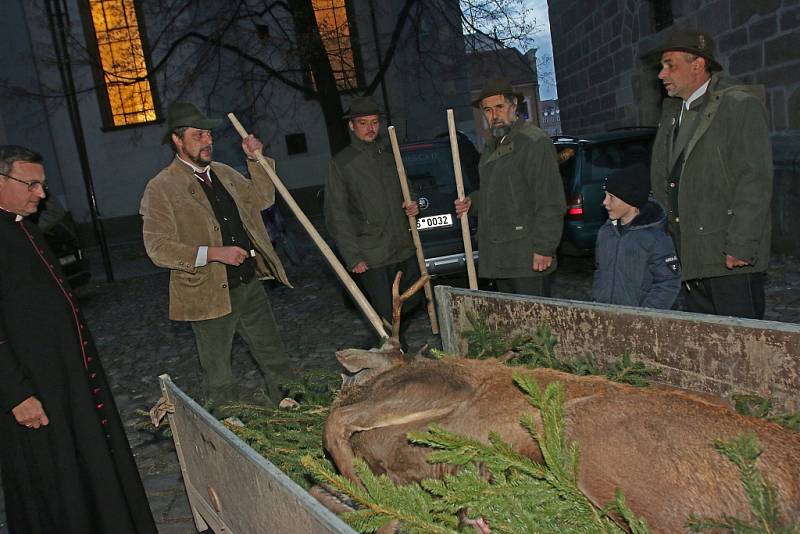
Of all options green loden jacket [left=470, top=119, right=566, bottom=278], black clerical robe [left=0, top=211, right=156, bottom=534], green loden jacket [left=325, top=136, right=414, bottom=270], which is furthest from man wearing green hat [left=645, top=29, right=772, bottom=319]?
black clerical robe [left=0, top=211, right=156, bottom=534]

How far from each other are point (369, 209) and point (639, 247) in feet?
6.86

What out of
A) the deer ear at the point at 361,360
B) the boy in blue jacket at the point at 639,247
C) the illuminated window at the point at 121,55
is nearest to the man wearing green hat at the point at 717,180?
the boy in blue jacket at the point at 639,247

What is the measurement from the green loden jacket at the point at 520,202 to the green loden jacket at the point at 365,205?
2.82 ft

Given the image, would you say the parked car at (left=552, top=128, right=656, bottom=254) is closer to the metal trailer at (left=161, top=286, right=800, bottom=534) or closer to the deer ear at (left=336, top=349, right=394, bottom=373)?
the metal trailer at (left=161, top=286, right=800, bottom=534)

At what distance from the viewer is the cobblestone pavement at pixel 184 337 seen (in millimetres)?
4566

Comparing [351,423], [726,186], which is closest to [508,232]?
[726,186]

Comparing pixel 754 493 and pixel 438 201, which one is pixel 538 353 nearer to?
pixel 754 493

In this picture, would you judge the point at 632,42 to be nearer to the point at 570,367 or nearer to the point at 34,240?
the point at 570,367

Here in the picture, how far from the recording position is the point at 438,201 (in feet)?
26.1

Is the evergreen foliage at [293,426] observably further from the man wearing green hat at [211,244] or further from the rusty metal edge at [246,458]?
the man wearing green hat at [211,244]

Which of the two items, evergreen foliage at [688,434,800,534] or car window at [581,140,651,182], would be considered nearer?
evergreen foliage at [688,434,800,534]

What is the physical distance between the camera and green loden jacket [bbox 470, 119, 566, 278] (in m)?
4.20

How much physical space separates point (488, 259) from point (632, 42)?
29.7 feet

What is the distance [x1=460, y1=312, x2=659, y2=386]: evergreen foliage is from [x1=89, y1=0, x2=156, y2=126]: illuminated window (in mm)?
17718
